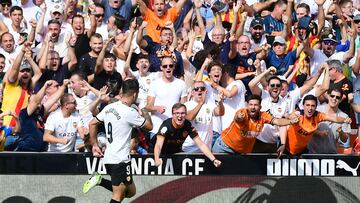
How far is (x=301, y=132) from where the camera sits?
1605 cm

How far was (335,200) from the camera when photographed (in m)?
16.3

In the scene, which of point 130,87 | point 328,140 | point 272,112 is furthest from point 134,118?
point 328,140

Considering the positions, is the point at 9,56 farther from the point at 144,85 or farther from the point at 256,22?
the point at 256,22

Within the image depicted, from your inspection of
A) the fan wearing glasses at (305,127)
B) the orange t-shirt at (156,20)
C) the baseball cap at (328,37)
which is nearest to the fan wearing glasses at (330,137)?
the fan wearing glasses at (305,127)

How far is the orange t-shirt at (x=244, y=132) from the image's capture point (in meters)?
15.9

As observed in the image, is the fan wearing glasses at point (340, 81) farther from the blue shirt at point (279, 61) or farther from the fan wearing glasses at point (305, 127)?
the fan wearing glasses at point (305, 127)

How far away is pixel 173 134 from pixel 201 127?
2.17 ft

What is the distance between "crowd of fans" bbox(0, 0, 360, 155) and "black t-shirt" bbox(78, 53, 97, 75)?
0.02 meters

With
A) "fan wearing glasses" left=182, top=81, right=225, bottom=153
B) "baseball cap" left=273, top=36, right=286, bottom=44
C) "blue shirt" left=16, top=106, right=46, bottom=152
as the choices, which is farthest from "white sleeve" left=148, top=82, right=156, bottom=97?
"baseball cap" left=273, top=36, right=286, bottom=44

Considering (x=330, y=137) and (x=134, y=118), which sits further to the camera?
(x=330, y=137)

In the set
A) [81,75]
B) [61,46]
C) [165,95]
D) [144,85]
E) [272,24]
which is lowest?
[165,95]

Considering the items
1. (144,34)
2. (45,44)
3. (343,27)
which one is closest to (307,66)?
(343,27)

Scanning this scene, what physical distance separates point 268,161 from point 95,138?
7.84 feet

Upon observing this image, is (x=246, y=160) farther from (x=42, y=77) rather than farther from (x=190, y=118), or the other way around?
(x=42, y=77)
